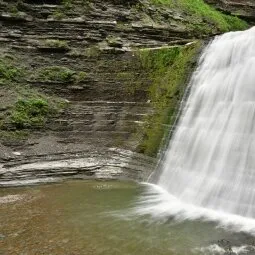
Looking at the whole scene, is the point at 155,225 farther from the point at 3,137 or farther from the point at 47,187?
the point at 3,137

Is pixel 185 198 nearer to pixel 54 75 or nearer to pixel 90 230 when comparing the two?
pixel 90 230

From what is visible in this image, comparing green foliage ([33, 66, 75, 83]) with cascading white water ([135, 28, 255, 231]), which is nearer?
cascading white water ([135, 28, 255, 231])

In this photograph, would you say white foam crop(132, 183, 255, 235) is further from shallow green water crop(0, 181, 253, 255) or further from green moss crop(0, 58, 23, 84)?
green moss crop(0, 58, 23, 84)

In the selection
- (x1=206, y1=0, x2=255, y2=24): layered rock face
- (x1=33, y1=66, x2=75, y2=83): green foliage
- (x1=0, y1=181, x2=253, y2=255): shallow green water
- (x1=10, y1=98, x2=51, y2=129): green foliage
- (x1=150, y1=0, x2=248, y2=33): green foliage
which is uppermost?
(x1=206, y1=0, x2=255, y2=24): layered rock face

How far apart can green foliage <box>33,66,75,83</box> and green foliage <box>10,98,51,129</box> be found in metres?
0.97

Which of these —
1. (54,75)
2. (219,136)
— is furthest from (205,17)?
(219,136)

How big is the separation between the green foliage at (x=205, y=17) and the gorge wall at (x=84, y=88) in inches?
125

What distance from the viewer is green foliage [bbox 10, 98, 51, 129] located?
42.3 feet

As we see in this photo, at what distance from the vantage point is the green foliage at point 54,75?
14.1 metres

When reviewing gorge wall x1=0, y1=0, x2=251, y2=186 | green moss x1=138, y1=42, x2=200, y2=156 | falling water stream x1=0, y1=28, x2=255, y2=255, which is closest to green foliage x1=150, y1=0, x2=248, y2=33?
gorge wall x1=0, y1=0, x2=251, y2=186

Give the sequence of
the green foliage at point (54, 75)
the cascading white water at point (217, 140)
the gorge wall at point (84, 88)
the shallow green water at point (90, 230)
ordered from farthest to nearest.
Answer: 1. the green foliage at point (54, 75)
2. the gorge wall at point (84, 88)
3. the cascading white water at point (217, 140)
4. the shallow green water at point (90, 230)

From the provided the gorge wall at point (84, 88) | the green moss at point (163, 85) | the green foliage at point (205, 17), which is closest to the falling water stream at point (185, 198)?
the green moss at point (163, 85)

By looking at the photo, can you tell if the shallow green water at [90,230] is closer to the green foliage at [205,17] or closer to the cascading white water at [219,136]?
the cascading white water at [219,136]

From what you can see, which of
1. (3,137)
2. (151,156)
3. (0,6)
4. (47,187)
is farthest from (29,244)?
(0,6)
